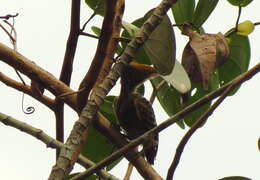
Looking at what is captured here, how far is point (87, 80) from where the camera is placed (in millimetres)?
1200

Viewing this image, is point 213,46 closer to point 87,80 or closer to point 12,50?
point 87,80

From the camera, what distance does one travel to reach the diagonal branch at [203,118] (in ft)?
3.02

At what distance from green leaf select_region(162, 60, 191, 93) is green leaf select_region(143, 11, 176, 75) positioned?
6 centimetres

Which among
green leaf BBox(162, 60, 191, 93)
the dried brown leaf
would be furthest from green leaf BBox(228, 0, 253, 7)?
green leaf BBox(162, 60, 191, 93)

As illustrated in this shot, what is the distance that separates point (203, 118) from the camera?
98 cm

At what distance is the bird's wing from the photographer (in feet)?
7.06

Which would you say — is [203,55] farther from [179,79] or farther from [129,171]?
[129,171]

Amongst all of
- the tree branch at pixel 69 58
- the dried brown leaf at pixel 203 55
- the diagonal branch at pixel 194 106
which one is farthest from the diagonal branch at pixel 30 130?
the dried brown leaf at pixel 203 55

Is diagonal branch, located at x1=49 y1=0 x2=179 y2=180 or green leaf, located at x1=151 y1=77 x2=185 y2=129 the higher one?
green leaf, located at x1=151 y1=77 x2=185 y2=129

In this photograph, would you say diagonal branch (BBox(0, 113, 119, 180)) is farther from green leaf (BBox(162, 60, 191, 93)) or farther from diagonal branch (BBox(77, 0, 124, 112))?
green leaf (BBox(162, 60, 191, 93))

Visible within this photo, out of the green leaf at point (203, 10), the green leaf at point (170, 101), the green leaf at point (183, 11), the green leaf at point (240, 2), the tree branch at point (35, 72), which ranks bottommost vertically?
the tree branch at point (35, 72)

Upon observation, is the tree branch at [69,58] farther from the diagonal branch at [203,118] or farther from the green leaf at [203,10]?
the green leaf at [203,10]

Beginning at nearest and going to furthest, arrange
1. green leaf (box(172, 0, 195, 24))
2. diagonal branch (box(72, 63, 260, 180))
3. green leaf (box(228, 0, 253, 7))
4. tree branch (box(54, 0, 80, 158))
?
diagonal branch (box(72, 63, 260, 180))
tree branch (box(54, 0, 80, 158))
green leaf (box(228, 0, 253, 7))
green leaf (box(172, 0, 195, 24))

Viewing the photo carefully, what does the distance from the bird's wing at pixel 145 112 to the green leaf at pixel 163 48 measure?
2.90 feet
